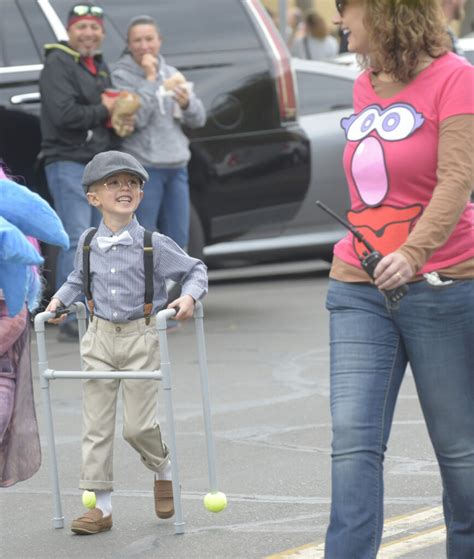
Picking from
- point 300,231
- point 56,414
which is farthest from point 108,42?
point 56,414

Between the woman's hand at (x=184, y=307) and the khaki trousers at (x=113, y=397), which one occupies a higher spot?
the woman's hand at (x=184, y=307)

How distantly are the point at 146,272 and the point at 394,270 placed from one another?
1.70 metres

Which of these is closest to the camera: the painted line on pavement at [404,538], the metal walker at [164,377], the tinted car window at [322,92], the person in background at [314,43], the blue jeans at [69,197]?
the painted line on pavement at [404,538]

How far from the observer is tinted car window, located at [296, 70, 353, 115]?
12.5 m

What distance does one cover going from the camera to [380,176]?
14.0ft

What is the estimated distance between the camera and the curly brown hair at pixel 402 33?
4.25 metres

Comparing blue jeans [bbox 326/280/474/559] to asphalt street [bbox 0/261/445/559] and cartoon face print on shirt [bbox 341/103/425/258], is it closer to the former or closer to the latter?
cartoon face print on shirt [bbox 341/103/425/258]

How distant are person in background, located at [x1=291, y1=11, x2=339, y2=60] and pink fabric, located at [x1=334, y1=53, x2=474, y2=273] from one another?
15.7 metres

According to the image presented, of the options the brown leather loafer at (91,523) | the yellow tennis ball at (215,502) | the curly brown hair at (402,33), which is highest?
the curly brown hair at (402,33)

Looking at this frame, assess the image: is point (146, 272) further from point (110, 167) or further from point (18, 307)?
point (18, 307)

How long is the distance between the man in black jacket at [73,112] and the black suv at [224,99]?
1.49 feet

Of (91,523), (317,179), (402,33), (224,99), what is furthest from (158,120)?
(402,33)

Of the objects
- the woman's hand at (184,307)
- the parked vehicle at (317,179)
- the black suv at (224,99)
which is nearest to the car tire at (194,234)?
the black suv at (224,99)

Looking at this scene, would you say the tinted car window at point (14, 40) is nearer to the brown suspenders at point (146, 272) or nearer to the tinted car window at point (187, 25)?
the tinted car window at point (187, 25)
